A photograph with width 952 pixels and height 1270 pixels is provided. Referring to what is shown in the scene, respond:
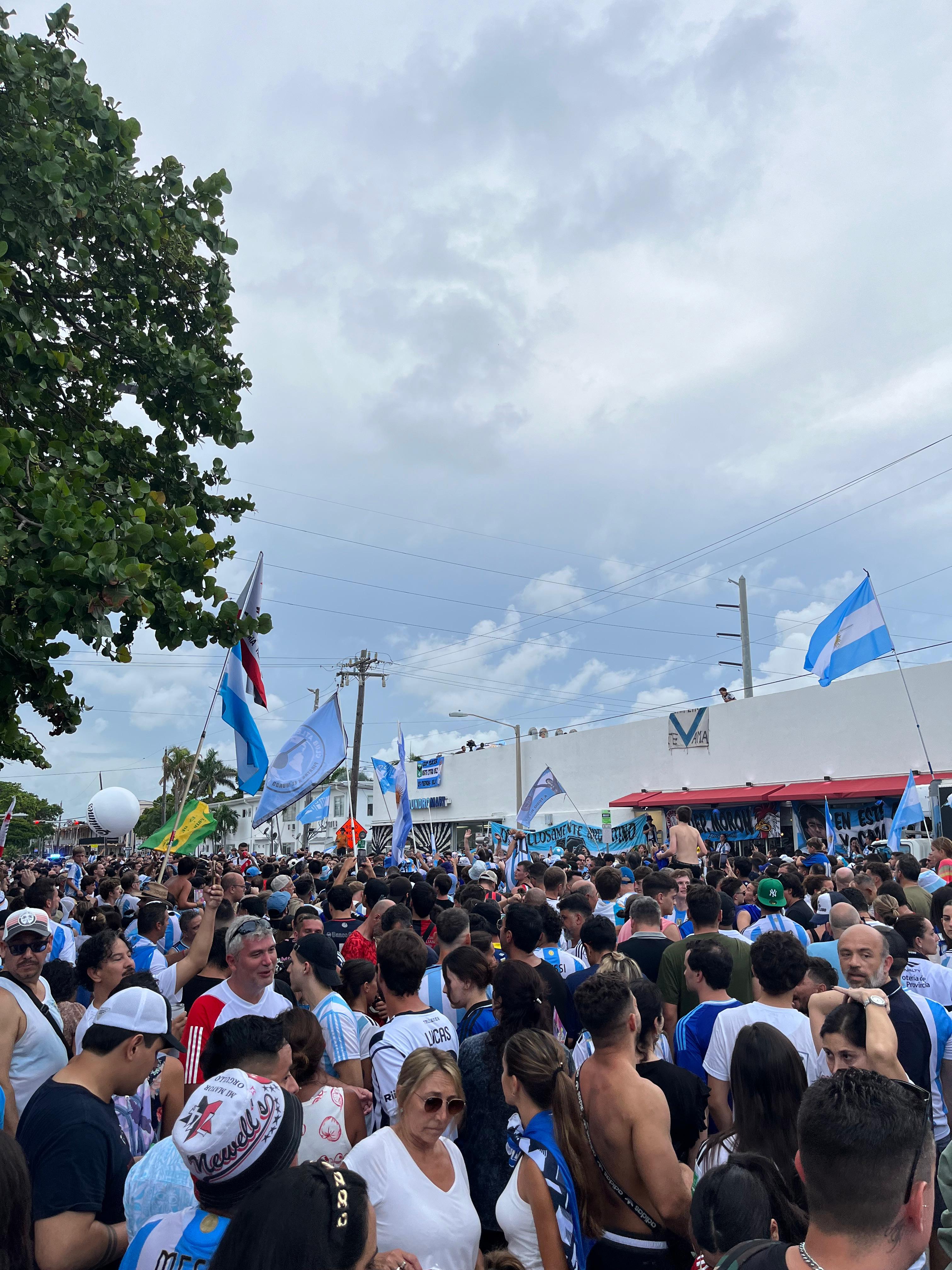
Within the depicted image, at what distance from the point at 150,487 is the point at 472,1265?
22.6 ft

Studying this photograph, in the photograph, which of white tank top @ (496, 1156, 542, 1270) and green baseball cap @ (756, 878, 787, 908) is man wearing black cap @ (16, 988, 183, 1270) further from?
green baseball cap @ (756, 878, 787, 908)

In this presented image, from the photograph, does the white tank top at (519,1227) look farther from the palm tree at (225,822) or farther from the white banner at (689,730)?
the palm tree at (225,822)

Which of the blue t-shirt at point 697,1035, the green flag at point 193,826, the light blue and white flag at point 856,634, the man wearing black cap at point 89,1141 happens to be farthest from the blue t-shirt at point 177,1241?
the light blue and white flag at point 856,634

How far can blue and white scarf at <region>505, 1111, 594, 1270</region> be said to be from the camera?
10.3ft

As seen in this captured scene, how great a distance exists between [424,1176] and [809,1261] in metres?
1.58

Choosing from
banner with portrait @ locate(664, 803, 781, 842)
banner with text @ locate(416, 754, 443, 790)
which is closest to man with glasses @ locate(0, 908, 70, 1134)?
banner with portrait @ locate(664, 803, 781, 842)

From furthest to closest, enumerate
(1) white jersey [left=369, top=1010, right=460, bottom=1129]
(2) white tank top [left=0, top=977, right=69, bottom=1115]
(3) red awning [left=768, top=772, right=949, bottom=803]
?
(3) red awning [left=768, top=772, right=949, bottom=803] → (2) white tank top [left=0, top=977, right=69, bottom=1115] → (1) white jersey [left=369, top=1010, right=460, bottom=1129]

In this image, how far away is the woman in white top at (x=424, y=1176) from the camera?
3004mm

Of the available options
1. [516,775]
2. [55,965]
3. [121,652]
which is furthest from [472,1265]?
[516,775]

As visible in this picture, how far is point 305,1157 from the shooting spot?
367 cm

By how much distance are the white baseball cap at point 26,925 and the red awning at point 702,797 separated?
26.2m

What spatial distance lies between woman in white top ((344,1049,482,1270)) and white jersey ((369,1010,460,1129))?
0.75 meters

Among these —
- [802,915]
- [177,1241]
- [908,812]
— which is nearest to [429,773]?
[908,812]

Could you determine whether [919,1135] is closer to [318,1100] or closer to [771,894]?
[318,1100]
